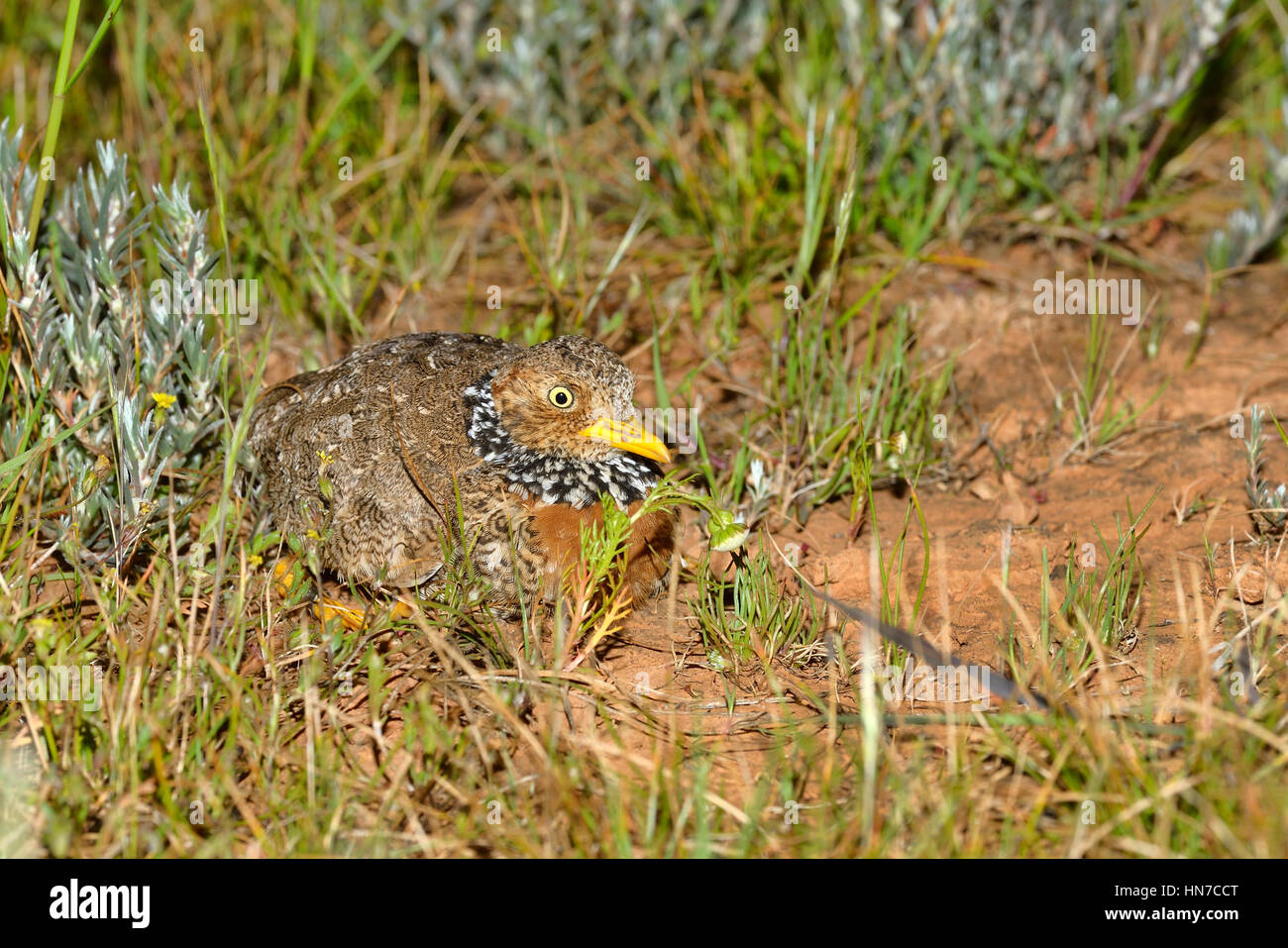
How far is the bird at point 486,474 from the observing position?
13.2 feet

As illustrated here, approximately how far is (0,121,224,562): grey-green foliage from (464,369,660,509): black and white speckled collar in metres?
1.01

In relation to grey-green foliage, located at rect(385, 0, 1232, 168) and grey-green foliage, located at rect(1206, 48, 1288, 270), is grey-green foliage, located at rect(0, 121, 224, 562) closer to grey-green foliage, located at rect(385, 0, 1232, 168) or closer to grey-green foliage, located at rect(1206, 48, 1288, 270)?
grey-green foliage, located at rect(385, 0, 1232, 168)

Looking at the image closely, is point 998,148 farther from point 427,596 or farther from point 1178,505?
point 427,596

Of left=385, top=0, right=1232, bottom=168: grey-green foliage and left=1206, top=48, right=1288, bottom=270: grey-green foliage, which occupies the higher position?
left=385, top=0, right=1232, bottom=168: grey-green foliage

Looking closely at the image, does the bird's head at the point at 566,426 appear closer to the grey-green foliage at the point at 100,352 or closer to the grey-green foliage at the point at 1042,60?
the grey-green foliage at the point at 100,352

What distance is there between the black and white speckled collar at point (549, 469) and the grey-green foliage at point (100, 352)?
39.7 inches

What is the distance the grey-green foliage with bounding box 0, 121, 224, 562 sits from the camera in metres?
4.30

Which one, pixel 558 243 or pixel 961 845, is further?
pixel 558 243

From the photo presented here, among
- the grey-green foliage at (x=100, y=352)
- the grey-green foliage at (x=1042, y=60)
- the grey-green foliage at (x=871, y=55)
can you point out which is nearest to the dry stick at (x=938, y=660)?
the grey-green foliage at (x=100, y=352)

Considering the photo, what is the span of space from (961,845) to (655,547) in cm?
155

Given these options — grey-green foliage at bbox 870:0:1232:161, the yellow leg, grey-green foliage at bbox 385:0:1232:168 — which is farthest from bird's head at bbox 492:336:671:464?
grey-green foliage at bbox 870:0:1232:161

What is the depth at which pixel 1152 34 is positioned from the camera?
19.7ft

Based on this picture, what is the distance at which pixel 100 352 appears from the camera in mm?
4426
